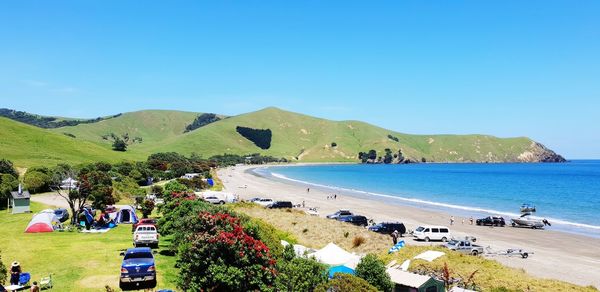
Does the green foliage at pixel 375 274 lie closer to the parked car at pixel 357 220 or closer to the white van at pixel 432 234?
the white van at pixel 432 234

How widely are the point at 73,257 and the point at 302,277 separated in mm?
16092

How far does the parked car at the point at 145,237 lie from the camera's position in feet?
92.3

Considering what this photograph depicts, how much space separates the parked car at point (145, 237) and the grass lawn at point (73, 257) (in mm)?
878

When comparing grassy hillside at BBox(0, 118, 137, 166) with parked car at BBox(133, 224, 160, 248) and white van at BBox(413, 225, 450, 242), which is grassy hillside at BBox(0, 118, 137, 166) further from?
white van at BBox(413, 225, 450, 242)

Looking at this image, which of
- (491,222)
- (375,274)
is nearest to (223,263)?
(375,274)

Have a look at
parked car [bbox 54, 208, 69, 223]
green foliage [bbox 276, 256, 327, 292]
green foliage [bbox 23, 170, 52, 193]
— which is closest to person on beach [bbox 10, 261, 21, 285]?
green foliage [bbox 276, 256, 327, 292]

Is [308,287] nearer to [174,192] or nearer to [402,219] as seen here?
[174,192]

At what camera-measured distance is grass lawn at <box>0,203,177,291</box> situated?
66.0 feet

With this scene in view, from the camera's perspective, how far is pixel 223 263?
16.0 meters

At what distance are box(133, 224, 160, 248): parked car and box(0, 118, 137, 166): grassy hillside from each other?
70.0m

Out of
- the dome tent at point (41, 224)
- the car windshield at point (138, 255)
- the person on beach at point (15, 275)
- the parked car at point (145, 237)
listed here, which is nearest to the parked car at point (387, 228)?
the parked car at point (145, 237)

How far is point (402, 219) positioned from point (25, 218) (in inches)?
1664

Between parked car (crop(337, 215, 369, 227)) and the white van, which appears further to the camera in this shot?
parked car (crop(337, 215, 369, 227))

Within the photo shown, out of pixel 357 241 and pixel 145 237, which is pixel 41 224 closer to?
pixel 145 237
